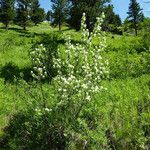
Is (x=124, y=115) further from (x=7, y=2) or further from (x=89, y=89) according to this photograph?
(x=7, y=2)

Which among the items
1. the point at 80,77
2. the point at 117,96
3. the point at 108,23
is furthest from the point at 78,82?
the point at 108,23

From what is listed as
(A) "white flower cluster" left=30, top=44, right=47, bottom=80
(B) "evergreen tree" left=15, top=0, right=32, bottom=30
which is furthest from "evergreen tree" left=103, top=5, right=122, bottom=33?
(B) "evergreen tree" left=15, top=0, right=32, bottom=30

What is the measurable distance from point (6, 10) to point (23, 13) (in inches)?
114

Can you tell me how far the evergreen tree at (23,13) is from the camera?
240 ft

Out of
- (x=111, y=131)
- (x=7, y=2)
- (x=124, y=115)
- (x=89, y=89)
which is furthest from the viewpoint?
(x=7, y=2)

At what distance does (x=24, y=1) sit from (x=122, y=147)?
67.7 meters

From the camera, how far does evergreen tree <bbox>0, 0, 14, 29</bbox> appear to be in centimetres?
7138

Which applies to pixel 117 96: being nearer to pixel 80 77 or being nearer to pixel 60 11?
pixel 80 77

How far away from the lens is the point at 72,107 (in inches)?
396

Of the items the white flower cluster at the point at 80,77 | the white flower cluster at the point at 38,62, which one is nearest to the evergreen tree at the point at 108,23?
the white flower cluster at the point at 80,77

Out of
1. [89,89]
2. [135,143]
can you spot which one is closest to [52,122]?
[89,89]

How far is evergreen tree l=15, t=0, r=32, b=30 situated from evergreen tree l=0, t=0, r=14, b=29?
1.89 metres

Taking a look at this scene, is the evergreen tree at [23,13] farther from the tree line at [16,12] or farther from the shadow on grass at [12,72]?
the shadow on grass at [12,72]

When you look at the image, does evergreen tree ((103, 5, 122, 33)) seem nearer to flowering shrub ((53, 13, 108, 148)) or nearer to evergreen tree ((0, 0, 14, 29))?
flowering shrub ((53, 13, 108, 148))
